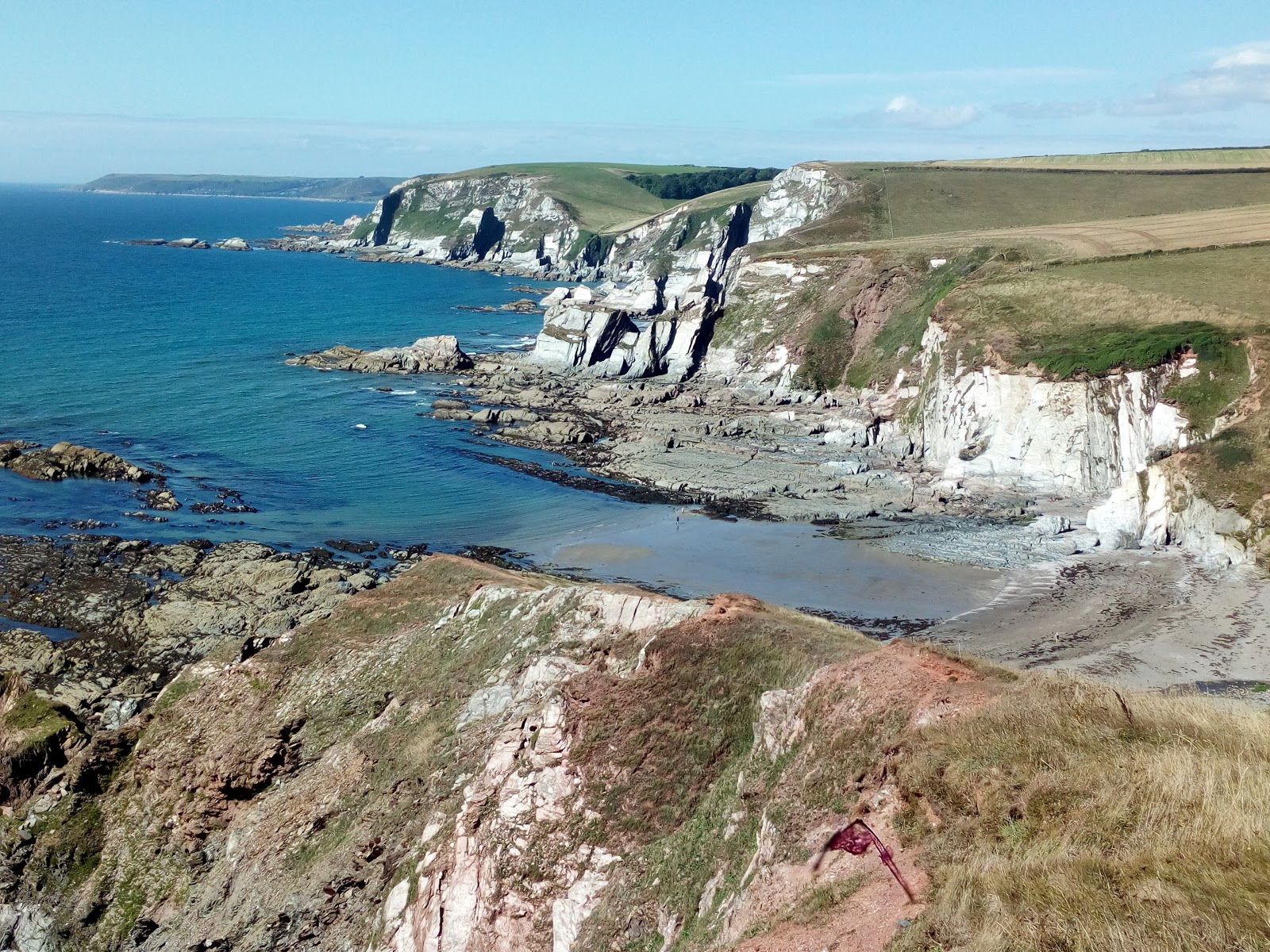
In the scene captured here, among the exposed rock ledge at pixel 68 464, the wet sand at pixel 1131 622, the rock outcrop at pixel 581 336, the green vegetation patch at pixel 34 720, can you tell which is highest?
the rock outcrop at pixel 581 336

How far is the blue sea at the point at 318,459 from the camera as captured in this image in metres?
45.0

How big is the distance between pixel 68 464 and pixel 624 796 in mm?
50240

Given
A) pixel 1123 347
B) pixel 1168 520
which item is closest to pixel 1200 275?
pixel 1123 347

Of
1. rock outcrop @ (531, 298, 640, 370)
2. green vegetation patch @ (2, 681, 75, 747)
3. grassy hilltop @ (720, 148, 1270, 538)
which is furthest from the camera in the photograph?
rock outcrop @ (531, 298, 640, 370)

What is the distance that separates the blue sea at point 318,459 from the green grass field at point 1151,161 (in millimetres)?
74478

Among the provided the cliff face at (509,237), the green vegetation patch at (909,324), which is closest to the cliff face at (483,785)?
the green vegetation patch at (909,324)

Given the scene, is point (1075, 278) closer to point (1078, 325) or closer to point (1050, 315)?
point (1050, 315)

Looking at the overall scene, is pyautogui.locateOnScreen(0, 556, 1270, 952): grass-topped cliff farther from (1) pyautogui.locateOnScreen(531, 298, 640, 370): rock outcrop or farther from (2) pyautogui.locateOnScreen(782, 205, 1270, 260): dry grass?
(2) pyautogui.locateOnScreen(782, 205, 1270, 260): dry grass

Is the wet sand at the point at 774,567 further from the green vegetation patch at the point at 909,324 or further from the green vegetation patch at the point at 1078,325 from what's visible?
the green vegetation patch at the point at 909,324

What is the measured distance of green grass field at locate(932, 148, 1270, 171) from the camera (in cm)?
12249

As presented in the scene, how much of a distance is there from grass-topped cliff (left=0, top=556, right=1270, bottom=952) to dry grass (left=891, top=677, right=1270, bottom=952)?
4 centimetres

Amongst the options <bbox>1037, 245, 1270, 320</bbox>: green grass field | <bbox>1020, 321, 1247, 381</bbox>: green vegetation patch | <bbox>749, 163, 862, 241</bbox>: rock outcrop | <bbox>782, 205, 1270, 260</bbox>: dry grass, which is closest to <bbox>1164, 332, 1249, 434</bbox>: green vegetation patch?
<bbox>1020, 321, 1247, 381</bbox>: green vegetation patch

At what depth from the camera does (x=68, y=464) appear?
5556cm

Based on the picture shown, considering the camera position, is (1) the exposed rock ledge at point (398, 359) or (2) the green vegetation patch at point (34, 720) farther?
(1) the exposed rock ledge at point (398, 359)
